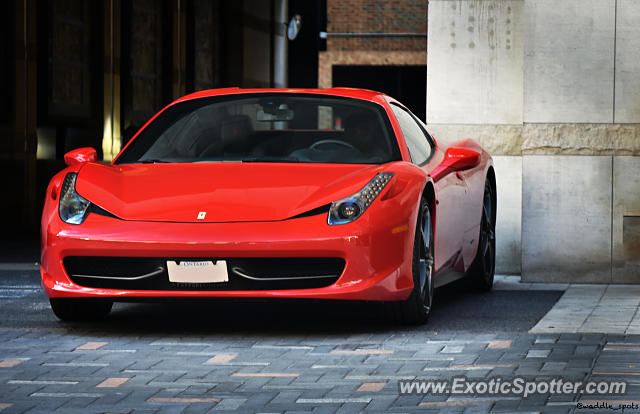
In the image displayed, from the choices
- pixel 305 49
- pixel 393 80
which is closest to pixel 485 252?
pixel 305 49

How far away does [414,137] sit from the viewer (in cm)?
769

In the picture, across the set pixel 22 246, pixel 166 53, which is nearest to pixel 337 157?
pixel 22 246

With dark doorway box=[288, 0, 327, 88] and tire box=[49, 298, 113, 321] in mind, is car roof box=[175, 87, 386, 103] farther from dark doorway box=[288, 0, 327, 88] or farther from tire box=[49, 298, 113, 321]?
dark doorway box=[288, 0, 327, 88]

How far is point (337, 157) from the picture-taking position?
7.06 m

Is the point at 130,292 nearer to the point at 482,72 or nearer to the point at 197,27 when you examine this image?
the point at 482,72

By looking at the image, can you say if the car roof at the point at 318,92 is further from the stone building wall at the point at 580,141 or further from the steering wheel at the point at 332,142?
the stone building wall at the point at 580,141

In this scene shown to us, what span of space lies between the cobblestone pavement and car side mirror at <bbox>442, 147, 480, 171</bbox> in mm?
856

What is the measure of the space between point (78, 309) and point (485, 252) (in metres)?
3.09

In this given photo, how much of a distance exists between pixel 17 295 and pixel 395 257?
3038mm

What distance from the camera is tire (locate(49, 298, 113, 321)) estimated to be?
22.5 ft

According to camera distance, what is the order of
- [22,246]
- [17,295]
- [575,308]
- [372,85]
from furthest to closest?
[372,85] → [22,246] → [17,295] → [575,308]

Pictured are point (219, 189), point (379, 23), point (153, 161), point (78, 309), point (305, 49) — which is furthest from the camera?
point (379, 23)

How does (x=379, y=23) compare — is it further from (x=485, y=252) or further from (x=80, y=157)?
(x=80, y=157)

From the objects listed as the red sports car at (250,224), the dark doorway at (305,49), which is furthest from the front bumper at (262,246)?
the dark doorway at (305,49)
